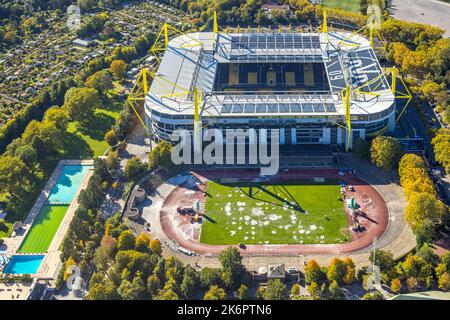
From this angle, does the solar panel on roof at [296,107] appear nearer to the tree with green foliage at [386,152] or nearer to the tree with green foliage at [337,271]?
the tree with green foliage at [386,152]

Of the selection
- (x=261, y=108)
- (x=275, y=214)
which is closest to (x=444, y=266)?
(x=275, y=214)

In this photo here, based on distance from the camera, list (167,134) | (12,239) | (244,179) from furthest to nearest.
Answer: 1. (167,134)
2. (244,179)
3. (12,239)

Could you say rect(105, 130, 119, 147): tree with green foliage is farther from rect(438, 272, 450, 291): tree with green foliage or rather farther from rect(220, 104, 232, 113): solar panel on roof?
rect(438, 272, 450, 291): tree with green foliage

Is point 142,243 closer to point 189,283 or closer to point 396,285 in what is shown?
point 189,283

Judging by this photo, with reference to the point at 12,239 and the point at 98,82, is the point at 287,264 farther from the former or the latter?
the point at 98,82

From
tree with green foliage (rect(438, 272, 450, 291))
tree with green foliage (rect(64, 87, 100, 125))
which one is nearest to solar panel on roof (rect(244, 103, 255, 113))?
tree with green foliage (rect(64, 87, 100, 125))
